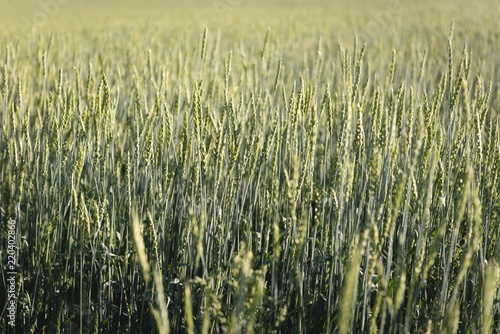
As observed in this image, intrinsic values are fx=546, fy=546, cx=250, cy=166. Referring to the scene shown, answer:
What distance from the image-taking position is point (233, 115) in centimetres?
143

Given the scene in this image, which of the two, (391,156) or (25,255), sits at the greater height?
(391,156)

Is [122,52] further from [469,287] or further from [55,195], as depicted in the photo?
[469,287]

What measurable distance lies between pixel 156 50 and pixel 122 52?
0.74 m

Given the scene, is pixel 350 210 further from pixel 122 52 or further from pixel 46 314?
pixel 122 52

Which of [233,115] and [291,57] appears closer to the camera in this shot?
[233,115]

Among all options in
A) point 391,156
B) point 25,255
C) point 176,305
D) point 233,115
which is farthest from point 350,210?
point 25,255

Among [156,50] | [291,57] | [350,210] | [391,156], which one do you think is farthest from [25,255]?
[291,57]

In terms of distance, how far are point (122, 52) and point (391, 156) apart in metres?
3.83

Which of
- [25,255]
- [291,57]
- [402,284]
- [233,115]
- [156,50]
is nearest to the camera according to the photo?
[402,284]

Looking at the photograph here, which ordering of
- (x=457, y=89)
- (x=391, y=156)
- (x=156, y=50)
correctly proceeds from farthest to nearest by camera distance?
1. (x=156, y=50)
2. (x=457, y=89)
3. (x=391, y=156)

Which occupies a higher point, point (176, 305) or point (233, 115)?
point (233, 115)

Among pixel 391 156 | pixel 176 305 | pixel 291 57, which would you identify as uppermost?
pixel 291 57

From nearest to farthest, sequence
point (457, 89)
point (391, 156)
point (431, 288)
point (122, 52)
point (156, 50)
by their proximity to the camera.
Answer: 1. point (391, 156)
2. point (457, 89)
3. point (431, 288)
4. point (156, 50)
5. point (122, 52)

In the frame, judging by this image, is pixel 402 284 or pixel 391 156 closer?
pixel 402 284
